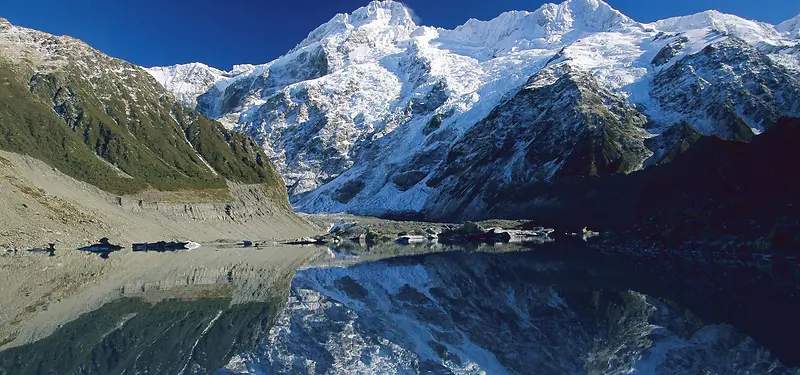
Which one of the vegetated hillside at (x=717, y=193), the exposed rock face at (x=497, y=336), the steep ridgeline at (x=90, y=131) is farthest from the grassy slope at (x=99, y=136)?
the exposed rock face at (x=497, y=336)

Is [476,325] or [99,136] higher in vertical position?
[99,136]

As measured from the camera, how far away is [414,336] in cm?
2769

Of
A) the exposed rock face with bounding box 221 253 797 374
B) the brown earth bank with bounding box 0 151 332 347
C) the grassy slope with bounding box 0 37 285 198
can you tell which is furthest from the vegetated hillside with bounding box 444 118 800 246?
the grassy slope with bounding box 0 37 285 198

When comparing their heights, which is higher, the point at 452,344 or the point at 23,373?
the point at 23,373

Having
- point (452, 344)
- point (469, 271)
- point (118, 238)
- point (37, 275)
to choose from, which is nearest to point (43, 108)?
point (118, 238)

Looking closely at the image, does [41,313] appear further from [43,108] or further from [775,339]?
[43,108]

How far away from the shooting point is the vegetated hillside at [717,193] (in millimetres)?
74312

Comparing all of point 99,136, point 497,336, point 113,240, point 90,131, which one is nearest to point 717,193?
point 497,336

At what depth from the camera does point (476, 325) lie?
1166 inches

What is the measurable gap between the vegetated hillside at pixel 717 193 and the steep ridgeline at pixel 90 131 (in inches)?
4257

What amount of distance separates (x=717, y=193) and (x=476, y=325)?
71367 millimetres

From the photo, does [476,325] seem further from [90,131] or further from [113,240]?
[90,131]

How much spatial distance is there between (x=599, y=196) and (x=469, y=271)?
102 meters

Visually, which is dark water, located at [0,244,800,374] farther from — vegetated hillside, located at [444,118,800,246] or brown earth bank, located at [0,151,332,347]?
vegetated hillside, located at [444,118,800,246]
